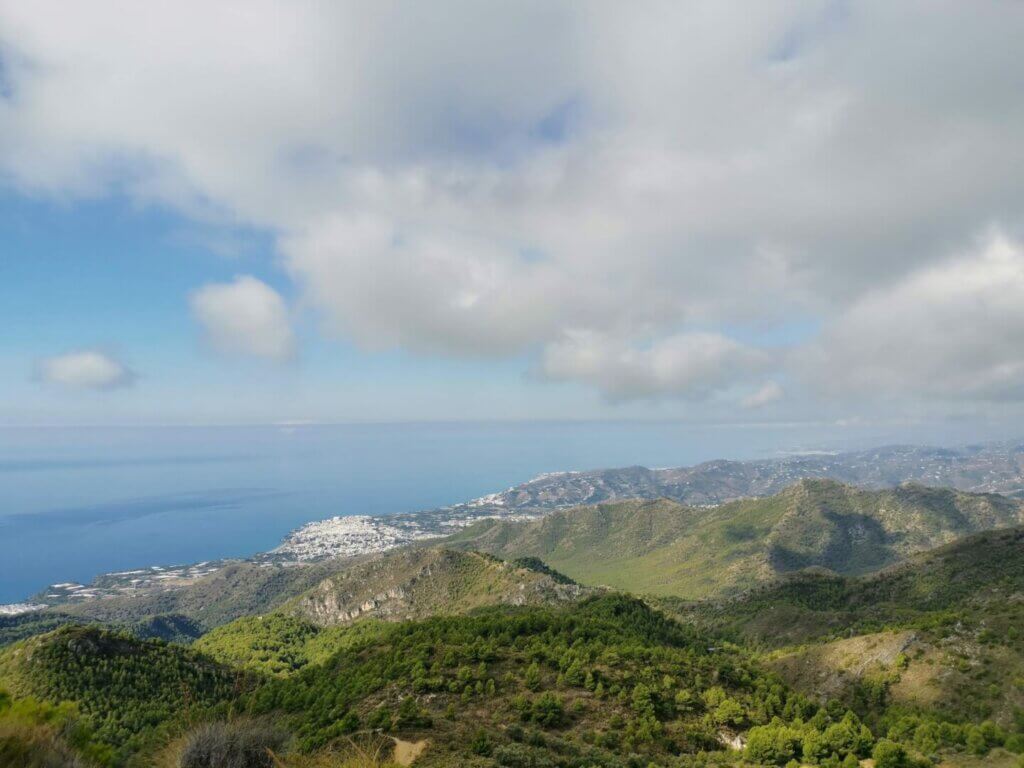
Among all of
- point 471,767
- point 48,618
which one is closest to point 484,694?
point 471,767

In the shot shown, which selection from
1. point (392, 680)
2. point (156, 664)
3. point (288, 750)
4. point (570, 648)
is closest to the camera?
point (288, 750)

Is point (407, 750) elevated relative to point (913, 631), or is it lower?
elevated

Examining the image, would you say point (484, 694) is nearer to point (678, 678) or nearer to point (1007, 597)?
point (678, 678)

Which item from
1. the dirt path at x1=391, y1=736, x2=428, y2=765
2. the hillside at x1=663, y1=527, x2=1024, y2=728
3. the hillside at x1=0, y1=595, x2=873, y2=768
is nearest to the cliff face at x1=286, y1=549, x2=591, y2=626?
the hillside at x1=663, y1=527, x2=1024, y2=728

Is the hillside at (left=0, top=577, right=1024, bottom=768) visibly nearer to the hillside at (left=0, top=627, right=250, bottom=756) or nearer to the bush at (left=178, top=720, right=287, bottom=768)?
the bush at (left=178, top=720, right=287, bottom=768)

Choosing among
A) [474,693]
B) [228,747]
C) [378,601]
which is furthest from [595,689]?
[378,601]

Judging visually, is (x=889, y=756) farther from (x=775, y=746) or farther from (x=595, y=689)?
(x=595, y=689)
